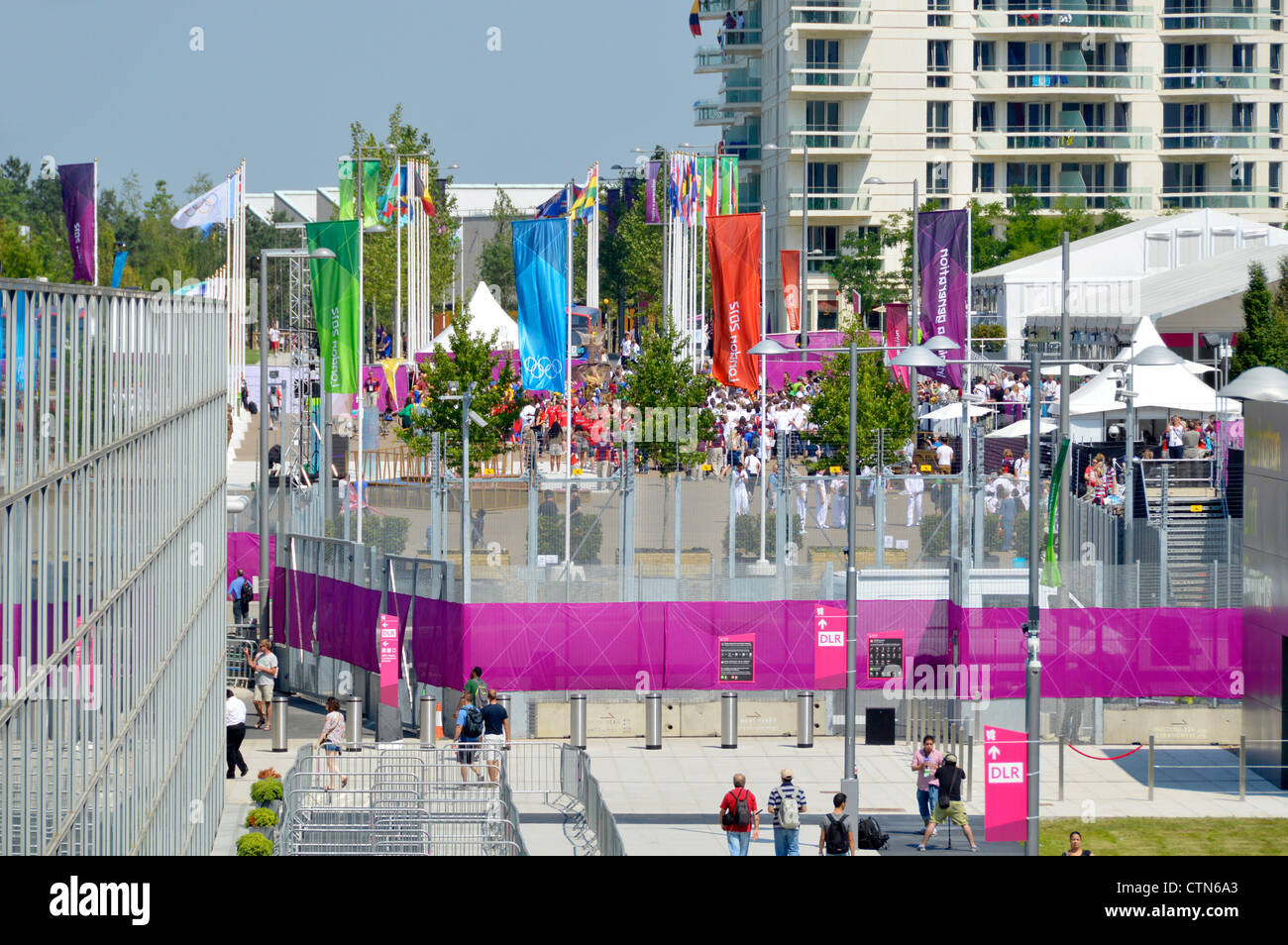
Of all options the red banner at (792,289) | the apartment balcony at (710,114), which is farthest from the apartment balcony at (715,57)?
the red banner at (792,289)

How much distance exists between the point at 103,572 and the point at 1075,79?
84992 millimetres

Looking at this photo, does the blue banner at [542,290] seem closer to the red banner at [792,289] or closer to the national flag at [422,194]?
the red banner at [792,289]

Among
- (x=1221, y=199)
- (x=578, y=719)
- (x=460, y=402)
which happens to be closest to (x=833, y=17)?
(x=1221, y=199)

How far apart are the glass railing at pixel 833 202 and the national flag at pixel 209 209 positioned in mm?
50042

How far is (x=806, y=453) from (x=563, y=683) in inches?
738

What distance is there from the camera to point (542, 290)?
3038cm

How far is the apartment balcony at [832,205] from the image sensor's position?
88625 millimetres

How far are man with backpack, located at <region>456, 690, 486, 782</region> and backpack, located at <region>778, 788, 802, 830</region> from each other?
3809 millimetres

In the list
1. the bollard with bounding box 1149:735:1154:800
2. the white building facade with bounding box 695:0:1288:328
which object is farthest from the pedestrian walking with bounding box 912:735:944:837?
the white building facade with bounding box 695:0:1288:328

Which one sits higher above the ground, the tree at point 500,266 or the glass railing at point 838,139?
the glass railing at point 838,139

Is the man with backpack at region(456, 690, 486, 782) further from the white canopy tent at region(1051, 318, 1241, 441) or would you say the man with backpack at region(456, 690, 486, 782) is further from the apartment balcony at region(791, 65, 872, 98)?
the apartment balcony at region(791, 65, 872, 98)

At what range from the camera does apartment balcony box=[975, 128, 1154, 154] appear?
89188 millimetres

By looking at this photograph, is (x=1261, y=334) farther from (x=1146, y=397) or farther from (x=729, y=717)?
(x=729, y=717)
